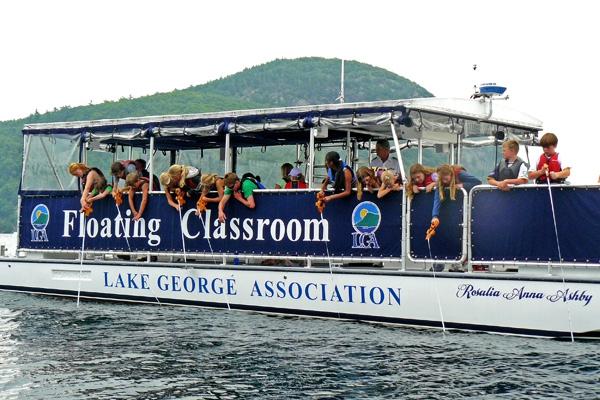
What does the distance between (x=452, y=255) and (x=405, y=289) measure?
2.72ft

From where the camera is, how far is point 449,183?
1283 cm

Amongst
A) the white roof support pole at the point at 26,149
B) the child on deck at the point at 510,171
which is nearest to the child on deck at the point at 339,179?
the child on deck at the point at 510,171

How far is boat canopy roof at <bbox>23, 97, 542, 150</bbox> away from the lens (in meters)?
13.9

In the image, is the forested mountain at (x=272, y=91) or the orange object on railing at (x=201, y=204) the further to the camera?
the forested mountain at (x=272, y=91)

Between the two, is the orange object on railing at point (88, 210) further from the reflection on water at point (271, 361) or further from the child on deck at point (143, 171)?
the reflection on water at point (271, 361)

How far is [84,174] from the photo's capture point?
16953mm

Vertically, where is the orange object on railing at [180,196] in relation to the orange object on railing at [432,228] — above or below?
above

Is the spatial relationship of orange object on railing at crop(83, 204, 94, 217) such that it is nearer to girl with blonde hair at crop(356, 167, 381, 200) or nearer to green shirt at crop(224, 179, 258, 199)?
green shirt at crop(224, 179, 258, 199)

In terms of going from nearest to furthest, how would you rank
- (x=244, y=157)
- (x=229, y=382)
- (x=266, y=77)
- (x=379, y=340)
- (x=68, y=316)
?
(x=229, y=382) → (x=379, y=340) → (x=68, y=316) → (x=244, y=157) → (x=266, y=77)

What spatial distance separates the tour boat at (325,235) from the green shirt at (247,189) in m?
0.20

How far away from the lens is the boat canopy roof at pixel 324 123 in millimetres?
13898

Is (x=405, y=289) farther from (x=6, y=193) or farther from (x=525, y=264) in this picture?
(x=6, y=193)

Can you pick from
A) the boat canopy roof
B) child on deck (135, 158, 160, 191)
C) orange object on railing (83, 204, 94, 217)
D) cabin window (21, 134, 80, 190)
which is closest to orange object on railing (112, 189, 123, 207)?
child on deck (135, 158, 160, 191)

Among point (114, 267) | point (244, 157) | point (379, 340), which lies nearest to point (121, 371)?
point (379, 340)
